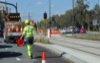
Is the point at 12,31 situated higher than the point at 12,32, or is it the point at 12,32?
the point at 12,31

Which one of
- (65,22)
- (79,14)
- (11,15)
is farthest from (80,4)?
(11,15)

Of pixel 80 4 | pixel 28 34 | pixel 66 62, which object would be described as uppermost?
pixel 80 4

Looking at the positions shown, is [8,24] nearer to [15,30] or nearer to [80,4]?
[15,30]

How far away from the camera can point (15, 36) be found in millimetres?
46969

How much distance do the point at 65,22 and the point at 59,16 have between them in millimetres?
26490

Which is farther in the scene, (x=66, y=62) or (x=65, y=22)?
(x=65, y=22)

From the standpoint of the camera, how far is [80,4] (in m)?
138

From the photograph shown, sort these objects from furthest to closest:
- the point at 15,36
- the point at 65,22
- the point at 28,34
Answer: the point at 65,22
the point at 15,36
the point at 28,34

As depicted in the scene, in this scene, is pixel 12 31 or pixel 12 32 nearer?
pixel 12 32

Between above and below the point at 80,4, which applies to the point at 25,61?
below

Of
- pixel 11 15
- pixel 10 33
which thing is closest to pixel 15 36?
pixel 10 33

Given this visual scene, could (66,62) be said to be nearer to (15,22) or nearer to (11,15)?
(15,22)

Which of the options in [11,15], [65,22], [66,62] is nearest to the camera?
[66,62]

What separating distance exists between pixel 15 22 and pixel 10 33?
6.95 ft
